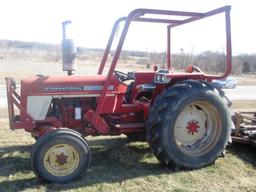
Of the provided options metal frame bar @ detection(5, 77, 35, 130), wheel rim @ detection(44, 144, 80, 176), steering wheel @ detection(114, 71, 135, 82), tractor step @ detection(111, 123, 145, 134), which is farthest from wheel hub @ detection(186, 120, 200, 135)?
metal frame bar @ detection(5, 77, 35, 130)

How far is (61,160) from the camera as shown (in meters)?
4.99

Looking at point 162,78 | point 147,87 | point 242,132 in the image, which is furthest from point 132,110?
point 242,132

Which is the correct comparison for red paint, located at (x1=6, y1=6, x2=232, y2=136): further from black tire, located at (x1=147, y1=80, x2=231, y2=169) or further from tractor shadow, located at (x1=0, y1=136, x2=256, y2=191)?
tractor shadow, located at (x1=0, y1=136, x2=256, y2=191)

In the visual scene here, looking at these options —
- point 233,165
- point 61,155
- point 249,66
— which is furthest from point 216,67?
point 249,66

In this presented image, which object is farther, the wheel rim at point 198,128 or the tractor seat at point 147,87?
the tractor seat at point 147,87

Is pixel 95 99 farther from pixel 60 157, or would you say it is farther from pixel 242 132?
pixel 242 132

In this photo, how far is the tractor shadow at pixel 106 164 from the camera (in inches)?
195

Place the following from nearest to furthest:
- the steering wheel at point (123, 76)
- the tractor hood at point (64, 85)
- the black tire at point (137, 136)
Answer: the tractor hood at point (64, 85), the steering wheel at point (123, 76), the black tire at point (137, 136)

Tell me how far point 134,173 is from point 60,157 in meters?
1.06

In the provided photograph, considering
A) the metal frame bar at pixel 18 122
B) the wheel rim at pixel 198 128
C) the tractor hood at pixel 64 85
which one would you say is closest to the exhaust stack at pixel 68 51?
the tractor hood at pixel 64 85

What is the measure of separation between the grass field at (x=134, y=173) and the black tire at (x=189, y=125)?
21 centimetres

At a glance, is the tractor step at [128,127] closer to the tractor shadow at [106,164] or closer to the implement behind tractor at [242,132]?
the tractor shadow at [106,164]

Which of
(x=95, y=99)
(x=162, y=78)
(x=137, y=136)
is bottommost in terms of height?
(x=137, y=136)

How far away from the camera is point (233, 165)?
588 cm
